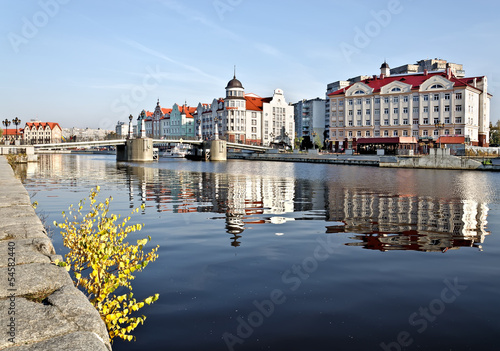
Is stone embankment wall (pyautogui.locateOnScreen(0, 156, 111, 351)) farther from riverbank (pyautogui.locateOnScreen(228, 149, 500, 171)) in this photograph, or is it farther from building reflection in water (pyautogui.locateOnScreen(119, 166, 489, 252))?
riverbank (pyautogui.locateOnScreen(228, 149, 500, 171))

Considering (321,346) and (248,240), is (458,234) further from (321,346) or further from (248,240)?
(321,346)

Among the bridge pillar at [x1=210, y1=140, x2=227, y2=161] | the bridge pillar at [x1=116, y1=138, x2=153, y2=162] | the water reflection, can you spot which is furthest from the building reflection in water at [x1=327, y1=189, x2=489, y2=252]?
the bridge pillar at [x1=210, y1=140, x2=227, y2=161]

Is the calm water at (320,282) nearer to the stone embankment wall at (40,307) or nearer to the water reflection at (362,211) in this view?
the water reflection at (362,211)

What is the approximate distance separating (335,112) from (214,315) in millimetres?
117380

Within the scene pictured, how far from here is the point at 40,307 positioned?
4449 mm

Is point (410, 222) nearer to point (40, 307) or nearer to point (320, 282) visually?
point (320, 282)

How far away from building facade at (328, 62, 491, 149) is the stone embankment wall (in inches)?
4041

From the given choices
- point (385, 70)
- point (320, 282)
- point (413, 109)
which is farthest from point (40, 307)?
point (385, 70)

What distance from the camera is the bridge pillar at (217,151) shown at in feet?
382

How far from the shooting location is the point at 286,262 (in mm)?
10508

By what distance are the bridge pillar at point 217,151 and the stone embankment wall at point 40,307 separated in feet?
359

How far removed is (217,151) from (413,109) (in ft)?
169

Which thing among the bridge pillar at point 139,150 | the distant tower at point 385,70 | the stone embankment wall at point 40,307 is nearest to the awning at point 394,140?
the distant tower at point 385,70

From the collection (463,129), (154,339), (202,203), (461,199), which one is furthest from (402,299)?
(463,129)
